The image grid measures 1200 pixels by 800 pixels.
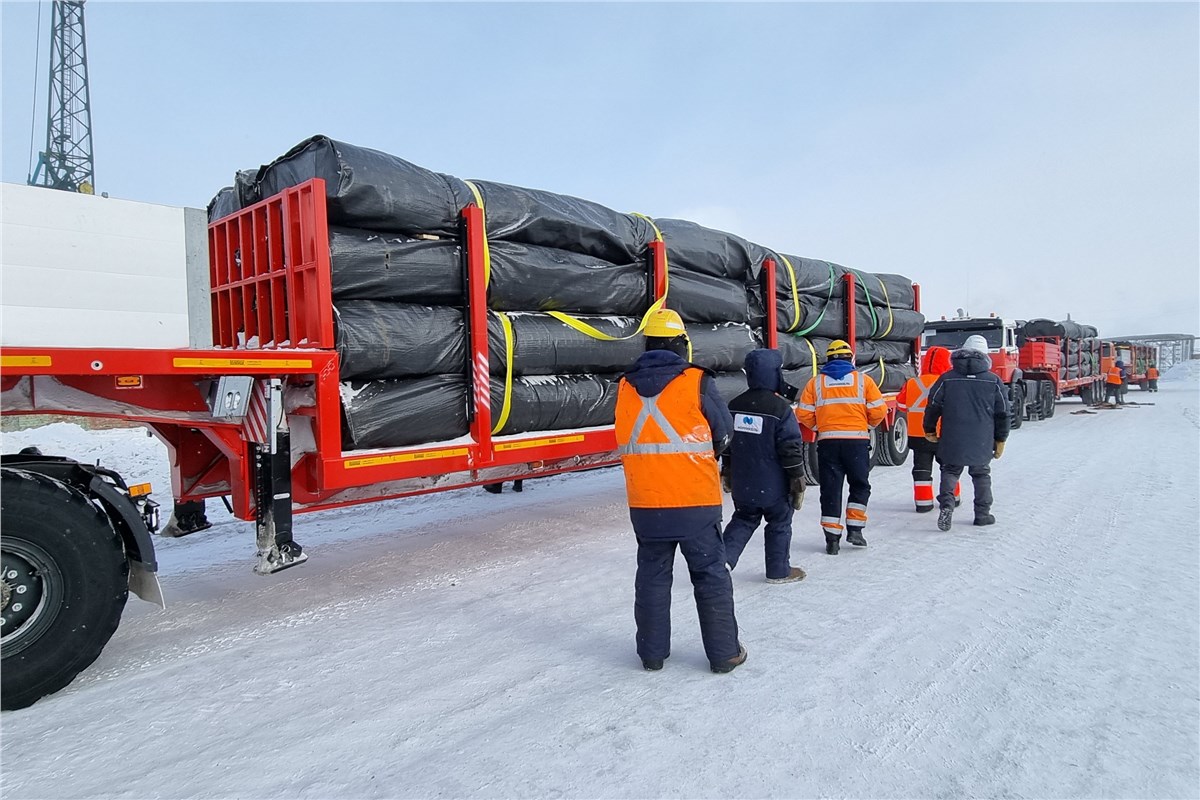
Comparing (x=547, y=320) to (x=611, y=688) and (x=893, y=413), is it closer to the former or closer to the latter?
(x=611, y=688)

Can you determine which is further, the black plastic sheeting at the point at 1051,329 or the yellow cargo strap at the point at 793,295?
the black plastic sheeting at the point at 1051,329

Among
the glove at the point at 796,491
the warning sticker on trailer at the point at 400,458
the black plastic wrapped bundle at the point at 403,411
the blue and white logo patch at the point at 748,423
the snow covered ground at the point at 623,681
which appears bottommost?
the snow covered ground at the point at 623,681

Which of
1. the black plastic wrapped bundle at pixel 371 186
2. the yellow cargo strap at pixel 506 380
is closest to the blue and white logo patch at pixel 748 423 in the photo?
the yellow cargo strap at pixel 506 380

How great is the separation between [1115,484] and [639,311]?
5837mm

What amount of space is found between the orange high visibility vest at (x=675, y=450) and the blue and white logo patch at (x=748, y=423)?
1162mm

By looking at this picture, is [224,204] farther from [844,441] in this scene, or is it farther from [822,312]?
[822,312]

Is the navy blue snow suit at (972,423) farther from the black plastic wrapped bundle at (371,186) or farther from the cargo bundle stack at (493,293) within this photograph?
the black plastic wrapped bundle at (371,186)

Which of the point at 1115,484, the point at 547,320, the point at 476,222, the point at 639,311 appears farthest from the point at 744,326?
the point at 1115,484

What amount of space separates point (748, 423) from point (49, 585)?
3.62m

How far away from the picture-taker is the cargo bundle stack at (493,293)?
4.15m

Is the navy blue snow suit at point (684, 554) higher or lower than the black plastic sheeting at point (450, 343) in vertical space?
lower

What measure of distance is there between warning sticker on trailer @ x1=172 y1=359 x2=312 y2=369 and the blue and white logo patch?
2.50 metres

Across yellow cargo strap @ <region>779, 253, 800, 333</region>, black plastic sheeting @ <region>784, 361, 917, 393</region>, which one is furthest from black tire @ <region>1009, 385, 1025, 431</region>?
yellow cargo strap @ <region>779, 253, 800, 333</region>

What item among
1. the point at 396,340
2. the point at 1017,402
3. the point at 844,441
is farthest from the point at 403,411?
the point at 1017,402
